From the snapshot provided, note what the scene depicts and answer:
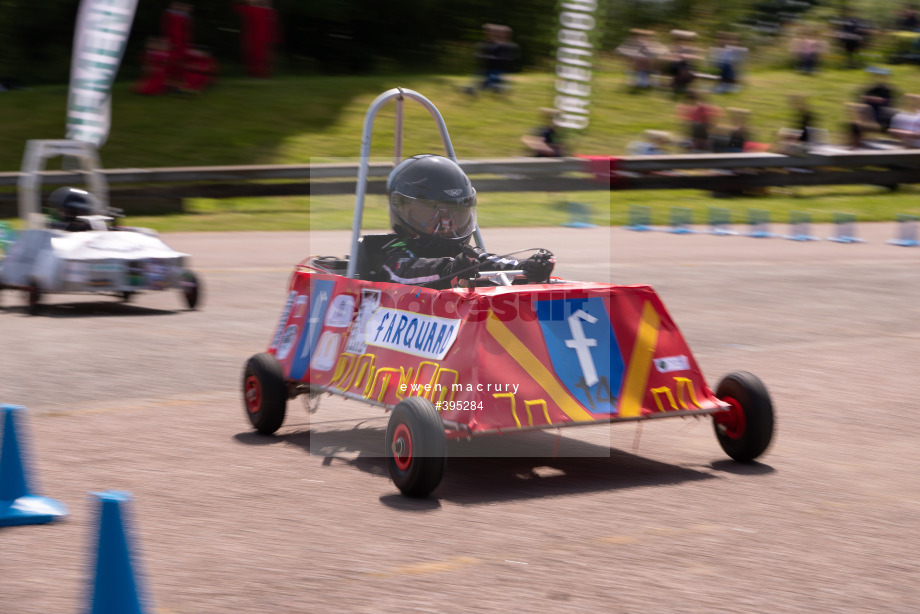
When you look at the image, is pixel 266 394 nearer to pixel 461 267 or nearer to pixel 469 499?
pixel 461 267

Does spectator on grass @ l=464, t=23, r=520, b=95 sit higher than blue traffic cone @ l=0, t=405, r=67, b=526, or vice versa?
spectator on grass @ l=464, t=23, r=520, b=95

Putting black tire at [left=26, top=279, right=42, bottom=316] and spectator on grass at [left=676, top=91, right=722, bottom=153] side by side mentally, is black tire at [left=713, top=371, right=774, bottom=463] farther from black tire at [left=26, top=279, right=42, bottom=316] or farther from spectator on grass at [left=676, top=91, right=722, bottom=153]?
spectator on grass at [left=676, top=91, right=722, bottom=153]

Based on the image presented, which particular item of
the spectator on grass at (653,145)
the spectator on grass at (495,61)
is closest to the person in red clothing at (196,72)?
the spectator on grass at (495,61)

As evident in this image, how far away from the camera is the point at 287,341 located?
802 centimetres

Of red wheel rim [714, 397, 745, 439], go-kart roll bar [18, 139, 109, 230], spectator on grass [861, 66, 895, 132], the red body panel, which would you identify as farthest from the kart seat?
spectator on grass [861, 66, 895, 132]

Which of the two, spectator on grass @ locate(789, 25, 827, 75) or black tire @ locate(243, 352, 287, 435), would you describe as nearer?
black tire @ locate(243, 352, 287, 435)

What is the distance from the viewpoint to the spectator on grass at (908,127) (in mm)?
25850

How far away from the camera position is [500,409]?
6234mm

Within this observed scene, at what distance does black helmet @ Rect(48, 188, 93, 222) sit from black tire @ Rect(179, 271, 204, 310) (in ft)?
5.33

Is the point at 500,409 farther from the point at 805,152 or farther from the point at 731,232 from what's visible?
the point at 805,152

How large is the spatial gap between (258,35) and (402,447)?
2508 centimetres

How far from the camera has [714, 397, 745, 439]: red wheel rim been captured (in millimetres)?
6848

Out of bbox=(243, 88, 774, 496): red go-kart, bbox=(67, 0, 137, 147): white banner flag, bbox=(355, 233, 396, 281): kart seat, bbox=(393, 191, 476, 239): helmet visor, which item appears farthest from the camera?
bbox=(67, 0, 137, 147): white banner flag

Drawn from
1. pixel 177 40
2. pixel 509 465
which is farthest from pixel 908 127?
pixel 509 465
